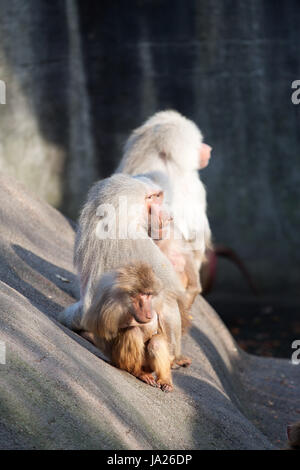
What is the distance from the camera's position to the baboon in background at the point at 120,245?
3891 millimetres

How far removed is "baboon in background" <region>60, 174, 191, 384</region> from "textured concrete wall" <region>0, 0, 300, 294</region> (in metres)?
5.59

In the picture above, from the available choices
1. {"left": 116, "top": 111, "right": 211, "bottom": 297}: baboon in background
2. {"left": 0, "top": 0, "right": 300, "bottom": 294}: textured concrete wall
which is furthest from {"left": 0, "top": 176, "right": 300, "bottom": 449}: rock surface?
{"left": 0, "top": 0, "right": 300, "bottom": 294}: textured concrete wall

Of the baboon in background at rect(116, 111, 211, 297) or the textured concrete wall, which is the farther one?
the textured concrete wall

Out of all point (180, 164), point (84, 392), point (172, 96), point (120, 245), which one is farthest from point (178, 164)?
point (172, 96)

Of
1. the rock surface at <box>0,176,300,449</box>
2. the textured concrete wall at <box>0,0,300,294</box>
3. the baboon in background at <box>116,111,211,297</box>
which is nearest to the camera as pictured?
the rock surface at <box>0,176,300,449</box>

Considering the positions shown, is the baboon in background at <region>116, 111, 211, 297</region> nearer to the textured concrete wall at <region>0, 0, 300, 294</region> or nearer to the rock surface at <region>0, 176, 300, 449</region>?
the rock surface at <region>0, 176, 300, 449</region>

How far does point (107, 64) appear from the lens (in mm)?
9500

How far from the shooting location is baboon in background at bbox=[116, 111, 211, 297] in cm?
538

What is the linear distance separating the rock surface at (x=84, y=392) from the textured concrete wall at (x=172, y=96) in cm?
402

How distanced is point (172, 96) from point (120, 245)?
5935mm

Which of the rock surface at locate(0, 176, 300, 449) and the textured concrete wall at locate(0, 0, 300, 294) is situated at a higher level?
the textured concrete wall at locate(0, 0, 300, 294)

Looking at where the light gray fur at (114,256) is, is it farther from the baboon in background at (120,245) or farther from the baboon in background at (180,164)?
the baboon in background at (180,164)

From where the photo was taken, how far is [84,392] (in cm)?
313
